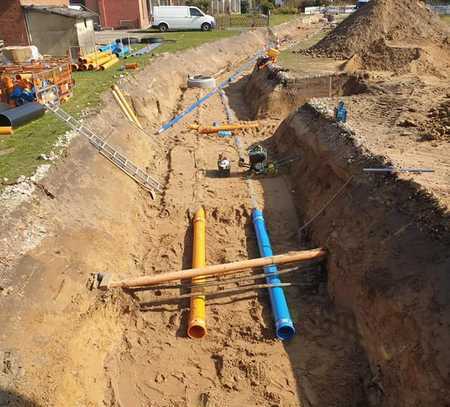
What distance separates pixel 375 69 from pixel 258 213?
41.8ft

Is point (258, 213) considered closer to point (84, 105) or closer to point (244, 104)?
point (84, 105)

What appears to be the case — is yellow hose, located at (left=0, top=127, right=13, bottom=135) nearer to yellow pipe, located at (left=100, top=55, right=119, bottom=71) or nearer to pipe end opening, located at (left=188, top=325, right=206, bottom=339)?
pipe end opening, located at (left=188, top=325, right=206, bottom=339)

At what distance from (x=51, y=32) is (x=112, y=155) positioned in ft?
45.3

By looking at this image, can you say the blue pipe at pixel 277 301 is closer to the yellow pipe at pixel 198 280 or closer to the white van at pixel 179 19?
the yellow pipe at pixel 198 280

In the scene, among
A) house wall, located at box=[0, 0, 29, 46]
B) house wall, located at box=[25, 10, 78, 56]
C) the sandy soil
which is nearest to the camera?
the sandy soil

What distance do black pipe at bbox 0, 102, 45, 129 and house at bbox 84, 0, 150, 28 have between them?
34.9m

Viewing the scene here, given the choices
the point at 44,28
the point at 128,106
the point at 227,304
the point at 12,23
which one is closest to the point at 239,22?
the point at 44,28

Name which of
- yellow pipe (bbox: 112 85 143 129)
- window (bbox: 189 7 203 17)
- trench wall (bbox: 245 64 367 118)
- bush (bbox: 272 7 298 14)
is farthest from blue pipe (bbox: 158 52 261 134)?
bush (bbox: 272 7 298 14)

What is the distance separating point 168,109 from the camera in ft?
63.5

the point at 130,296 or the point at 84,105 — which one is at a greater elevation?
the point at 84,105

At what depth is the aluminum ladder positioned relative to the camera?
11.8m

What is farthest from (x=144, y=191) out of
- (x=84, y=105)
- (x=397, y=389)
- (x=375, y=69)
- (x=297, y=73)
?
(x=375, y=69)

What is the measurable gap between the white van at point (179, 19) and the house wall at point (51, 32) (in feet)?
65.0

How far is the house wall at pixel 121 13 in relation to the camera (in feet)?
143
